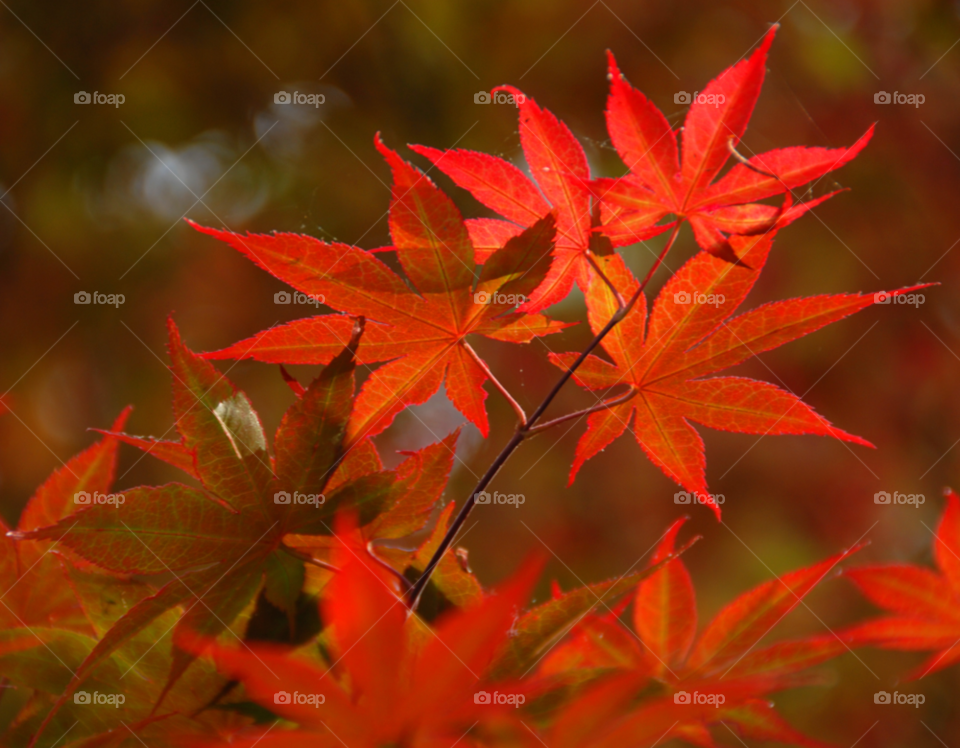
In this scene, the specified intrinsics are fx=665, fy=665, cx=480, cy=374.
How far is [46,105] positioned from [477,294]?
2769 mm

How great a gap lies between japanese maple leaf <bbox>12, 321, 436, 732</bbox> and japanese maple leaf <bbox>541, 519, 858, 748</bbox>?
18 centimetres

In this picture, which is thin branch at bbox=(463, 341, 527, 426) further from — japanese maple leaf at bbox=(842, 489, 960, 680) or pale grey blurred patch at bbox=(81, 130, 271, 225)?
pale grey blurred patch at bbox=(81, 130, 271, 225)

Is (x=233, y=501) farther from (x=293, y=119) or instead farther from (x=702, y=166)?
(x=293, y=119)

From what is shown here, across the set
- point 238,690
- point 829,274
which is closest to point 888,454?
point 829,274

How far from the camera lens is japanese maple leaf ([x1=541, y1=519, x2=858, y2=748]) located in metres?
0.29

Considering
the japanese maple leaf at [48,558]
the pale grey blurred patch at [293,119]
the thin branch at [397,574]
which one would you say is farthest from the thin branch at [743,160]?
the pale grey blurred patch at [293,119]

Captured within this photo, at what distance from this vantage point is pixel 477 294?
42 cm

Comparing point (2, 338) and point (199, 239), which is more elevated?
point (199, 239)

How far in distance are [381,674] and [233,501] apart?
156 millimetres

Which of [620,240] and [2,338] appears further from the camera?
[2,338]

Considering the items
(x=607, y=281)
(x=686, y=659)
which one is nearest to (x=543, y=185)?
(x=607, y=281)

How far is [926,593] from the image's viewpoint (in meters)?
0.55

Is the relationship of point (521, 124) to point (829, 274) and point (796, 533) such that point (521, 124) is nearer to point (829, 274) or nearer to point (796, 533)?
point (829, 274)

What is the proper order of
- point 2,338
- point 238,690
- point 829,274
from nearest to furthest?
point 238,690
point 829,274
point 2,338
